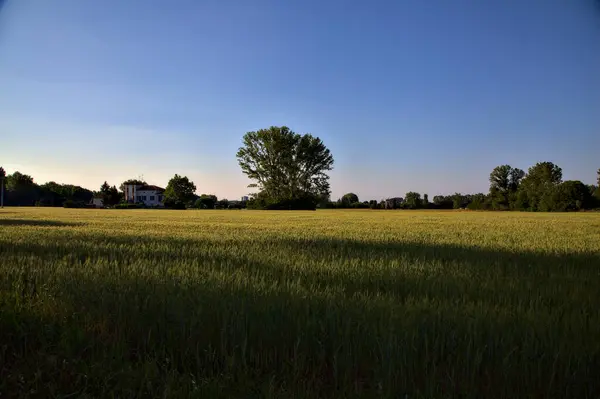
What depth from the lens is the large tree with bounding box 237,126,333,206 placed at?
261ft

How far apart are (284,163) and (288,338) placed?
258ft

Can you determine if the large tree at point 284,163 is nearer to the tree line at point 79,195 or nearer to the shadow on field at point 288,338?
the tree line at point 79,195

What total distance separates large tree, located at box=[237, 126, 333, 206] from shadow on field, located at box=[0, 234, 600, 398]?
74.0 meters

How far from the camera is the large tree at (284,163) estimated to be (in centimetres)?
7944

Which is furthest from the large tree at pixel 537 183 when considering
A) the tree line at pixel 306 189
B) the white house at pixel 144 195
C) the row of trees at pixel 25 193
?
the white house at pixel 144 195

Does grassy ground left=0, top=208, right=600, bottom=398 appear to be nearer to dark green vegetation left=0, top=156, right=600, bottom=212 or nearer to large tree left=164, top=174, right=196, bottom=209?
dark green vegetation left=0, top=156, right=600, bottom=212

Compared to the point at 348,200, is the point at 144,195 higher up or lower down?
higher up

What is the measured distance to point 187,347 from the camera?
2.18 m

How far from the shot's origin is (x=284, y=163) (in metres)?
80.4

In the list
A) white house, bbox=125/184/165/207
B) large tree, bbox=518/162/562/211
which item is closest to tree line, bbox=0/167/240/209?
white house, bbox=125/184/165/207

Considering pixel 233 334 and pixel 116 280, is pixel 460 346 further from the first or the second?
pixel 116 280

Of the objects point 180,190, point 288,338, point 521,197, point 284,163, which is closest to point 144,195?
point 180,190

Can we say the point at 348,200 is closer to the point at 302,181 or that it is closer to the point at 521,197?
the point at 302,181

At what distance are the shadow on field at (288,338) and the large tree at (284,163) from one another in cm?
7402
